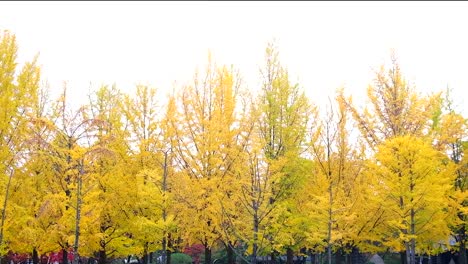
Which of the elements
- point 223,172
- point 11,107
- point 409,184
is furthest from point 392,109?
point 11,107

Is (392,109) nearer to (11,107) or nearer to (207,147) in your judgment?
(207,147)

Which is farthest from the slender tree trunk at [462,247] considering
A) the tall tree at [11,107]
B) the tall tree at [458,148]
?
the tall tree at [11,107]

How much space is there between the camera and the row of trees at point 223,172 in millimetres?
15430

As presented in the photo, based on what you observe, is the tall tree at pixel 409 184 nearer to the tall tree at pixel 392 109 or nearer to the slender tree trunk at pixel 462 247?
the tall tree at pixel 392 109

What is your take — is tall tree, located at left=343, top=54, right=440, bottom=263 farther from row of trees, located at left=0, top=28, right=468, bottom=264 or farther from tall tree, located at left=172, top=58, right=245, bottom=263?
tall tree, located at left=172, top=58, right=245, bottom=263

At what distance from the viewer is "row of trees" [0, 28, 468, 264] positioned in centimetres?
1543

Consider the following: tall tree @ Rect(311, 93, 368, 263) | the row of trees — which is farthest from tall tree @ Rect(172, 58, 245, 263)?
tall tree @ Rect(311, 93, 368, 263)

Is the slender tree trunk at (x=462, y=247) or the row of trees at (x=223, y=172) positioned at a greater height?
the row of trees at (x=223, y=172)

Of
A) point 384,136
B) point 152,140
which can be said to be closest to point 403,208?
Result: point 384,136

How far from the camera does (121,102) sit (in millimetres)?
20016

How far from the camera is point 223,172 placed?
16984 millimetres

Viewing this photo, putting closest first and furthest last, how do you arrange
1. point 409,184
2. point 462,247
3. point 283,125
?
1. point 409,184
2. point 283,125
3. point 462,247

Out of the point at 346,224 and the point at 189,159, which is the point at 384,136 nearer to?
the point at 346,224

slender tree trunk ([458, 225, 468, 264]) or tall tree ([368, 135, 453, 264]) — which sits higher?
tall tree ([368, 135, 453, 264])
